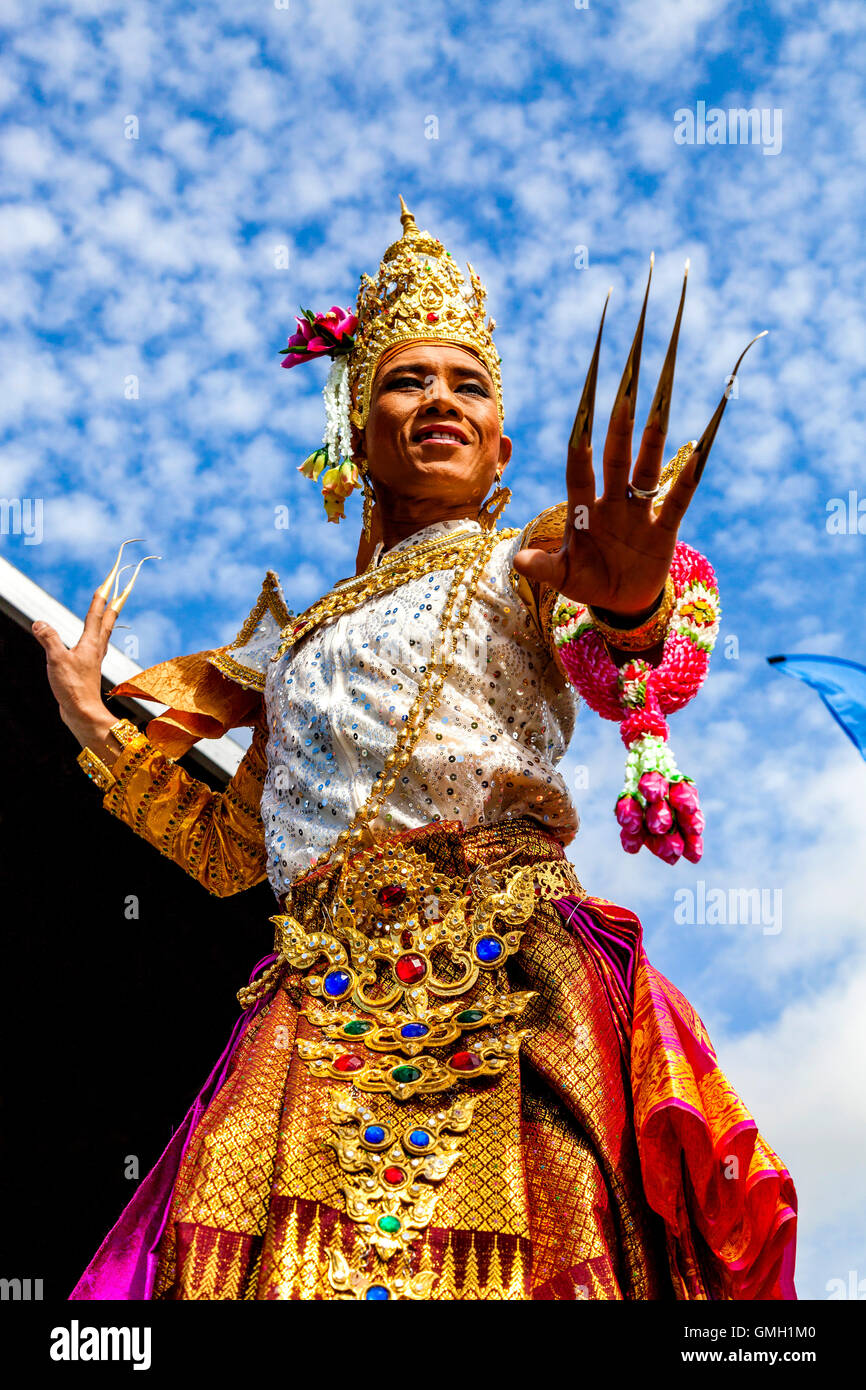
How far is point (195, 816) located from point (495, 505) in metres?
1.49

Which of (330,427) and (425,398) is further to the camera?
(330,427)

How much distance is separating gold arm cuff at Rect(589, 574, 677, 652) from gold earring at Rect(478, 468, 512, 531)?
4.47 ft

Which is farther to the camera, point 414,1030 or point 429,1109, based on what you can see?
point 414,1030

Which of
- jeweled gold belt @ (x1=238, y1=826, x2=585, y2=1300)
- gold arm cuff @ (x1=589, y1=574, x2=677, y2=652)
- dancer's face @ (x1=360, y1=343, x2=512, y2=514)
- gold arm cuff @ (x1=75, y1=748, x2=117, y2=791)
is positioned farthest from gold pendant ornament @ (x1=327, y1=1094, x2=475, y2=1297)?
dancer's face @ (x1=360, y1=343, x2=512, y2=514)

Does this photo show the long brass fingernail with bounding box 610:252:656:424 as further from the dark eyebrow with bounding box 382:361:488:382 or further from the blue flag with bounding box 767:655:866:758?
the dark eyebrow with bounding box 382:361:488:382

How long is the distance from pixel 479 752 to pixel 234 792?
51.0 inches

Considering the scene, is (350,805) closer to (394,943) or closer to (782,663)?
(394,943)

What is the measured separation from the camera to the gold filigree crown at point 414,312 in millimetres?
5105

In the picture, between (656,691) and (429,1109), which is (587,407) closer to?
(656,691)

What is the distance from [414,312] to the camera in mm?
5133

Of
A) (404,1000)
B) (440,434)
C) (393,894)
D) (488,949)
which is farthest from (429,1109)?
(440,434)

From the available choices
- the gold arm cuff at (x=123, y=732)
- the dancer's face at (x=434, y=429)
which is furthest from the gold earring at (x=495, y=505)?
the gold arm cuff at (x=123, y=732)
